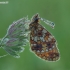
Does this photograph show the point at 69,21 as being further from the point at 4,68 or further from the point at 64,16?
the point at 4,68

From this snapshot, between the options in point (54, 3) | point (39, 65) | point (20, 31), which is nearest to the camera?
point (20, 31)

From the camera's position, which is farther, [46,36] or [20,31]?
[46,36]

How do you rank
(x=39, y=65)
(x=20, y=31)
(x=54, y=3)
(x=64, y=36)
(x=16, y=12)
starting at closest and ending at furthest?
1. (x=20, y=31)
2. (x=39, y=65)
3. (x=64, y=36)
4. (x=16, y=12)
5. (x=54, y=3)

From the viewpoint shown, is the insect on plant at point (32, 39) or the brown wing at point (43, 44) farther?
the brown wing at point (43, 44)

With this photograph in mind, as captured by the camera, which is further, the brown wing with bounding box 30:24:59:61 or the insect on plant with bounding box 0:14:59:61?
the brown wing with bounding box 30:24:59:61

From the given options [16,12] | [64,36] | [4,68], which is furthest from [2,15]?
[4,68]

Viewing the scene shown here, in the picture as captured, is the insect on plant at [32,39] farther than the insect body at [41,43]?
No
